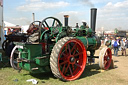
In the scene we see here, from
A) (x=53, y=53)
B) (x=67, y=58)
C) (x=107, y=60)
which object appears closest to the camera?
(x=53, y=53)

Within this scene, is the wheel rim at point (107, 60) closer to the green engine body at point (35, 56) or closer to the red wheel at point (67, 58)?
the red wheel at point (67, 58)

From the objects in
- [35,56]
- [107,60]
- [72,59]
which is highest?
[35,56]

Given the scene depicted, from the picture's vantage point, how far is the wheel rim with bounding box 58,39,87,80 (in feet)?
15.5

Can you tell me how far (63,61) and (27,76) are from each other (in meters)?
1.25

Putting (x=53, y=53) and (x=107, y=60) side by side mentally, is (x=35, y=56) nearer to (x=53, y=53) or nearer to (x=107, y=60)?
(x=53, y=53)

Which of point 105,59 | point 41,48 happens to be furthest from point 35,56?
point 105,59

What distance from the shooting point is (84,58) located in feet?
16.7

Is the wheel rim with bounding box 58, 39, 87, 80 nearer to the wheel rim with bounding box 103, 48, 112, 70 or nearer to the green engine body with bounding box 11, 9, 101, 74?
the green engine body with bounding box 11, 9, 101, 74

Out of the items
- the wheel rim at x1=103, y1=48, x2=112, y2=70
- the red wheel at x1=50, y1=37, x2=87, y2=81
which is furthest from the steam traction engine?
the wheel rim at x1=103, y1=48, x2=112, y2=70

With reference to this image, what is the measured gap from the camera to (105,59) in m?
6.24

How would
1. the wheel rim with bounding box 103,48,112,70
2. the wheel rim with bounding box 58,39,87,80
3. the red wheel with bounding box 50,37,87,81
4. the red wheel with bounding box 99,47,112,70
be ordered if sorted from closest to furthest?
the red wheel with bounding box 50,37,87,81 → the wheel rim with bounding box 58,39,87,80 → the red wheel with bounding box 99,47,112,70 → the wheel rim with bounding box 103,48,112,70

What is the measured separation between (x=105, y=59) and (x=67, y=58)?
2221 millimetres

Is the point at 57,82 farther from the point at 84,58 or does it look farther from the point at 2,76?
the point at 2,76

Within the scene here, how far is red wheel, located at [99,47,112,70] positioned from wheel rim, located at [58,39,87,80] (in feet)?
3.25
